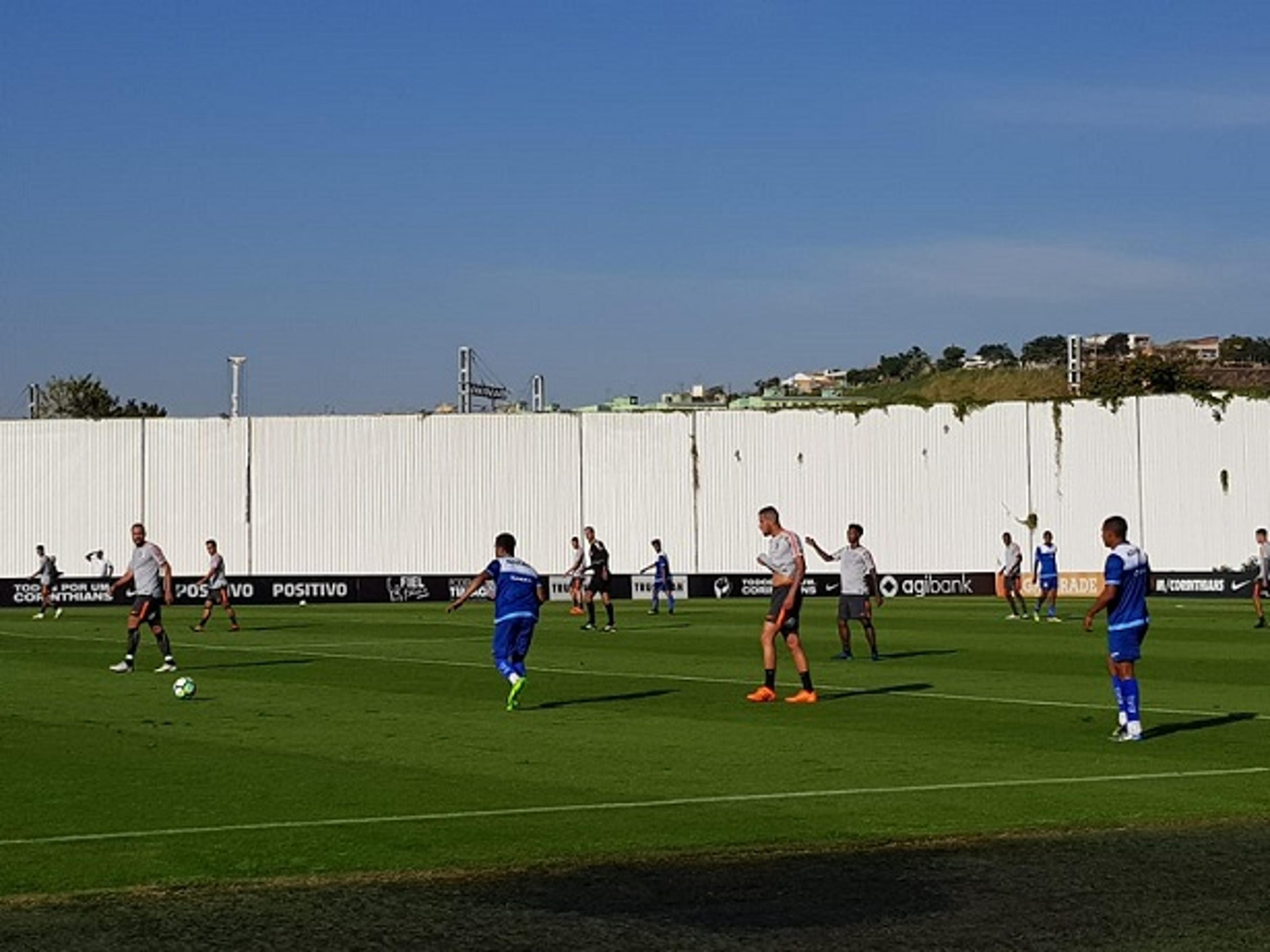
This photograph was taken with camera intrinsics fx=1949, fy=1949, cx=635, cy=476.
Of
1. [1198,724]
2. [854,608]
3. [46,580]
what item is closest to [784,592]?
[1198,724]

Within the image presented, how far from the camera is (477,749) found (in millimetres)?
20328

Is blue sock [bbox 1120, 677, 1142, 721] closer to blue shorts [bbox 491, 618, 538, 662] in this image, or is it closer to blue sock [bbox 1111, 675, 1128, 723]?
blue sock [bbox 1111, 675, 1128, 723]

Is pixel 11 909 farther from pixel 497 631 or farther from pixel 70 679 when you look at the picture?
pixel 70 679

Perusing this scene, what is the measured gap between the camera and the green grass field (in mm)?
14539

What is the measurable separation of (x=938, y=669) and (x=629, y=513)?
41.3 m

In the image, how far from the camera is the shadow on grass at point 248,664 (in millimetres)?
32594

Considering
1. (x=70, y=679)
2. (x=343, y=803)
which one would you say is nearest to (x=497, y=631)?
(x=343, y=803)

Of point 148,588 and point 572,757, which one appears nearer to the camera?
point 572,757

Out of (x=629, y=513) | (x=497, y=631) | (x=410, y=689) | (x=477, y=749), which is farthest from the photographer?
(x=629, y=513)

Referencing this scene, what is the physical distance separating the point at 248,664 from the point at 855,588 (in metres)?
10.5

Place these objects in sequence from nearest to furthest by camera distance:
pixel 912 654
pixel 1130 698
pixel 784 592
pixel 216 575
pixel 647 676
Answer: pixel 1130 698, pixel 784 592, pixel 647 676, pixel 912 654, pixel 216 575

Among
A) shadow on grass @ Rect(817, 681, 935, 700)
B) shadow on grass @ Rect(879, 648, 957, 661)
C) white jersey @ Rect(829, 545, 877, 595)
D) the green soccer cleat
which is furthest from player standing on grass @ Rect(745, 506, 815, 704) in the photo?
shadow on grass @ Rect(879, 648, 957, 661)

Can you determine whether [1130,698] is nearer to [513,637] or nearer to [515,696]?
[513,637]

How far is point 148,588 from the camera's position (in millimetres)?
30719
